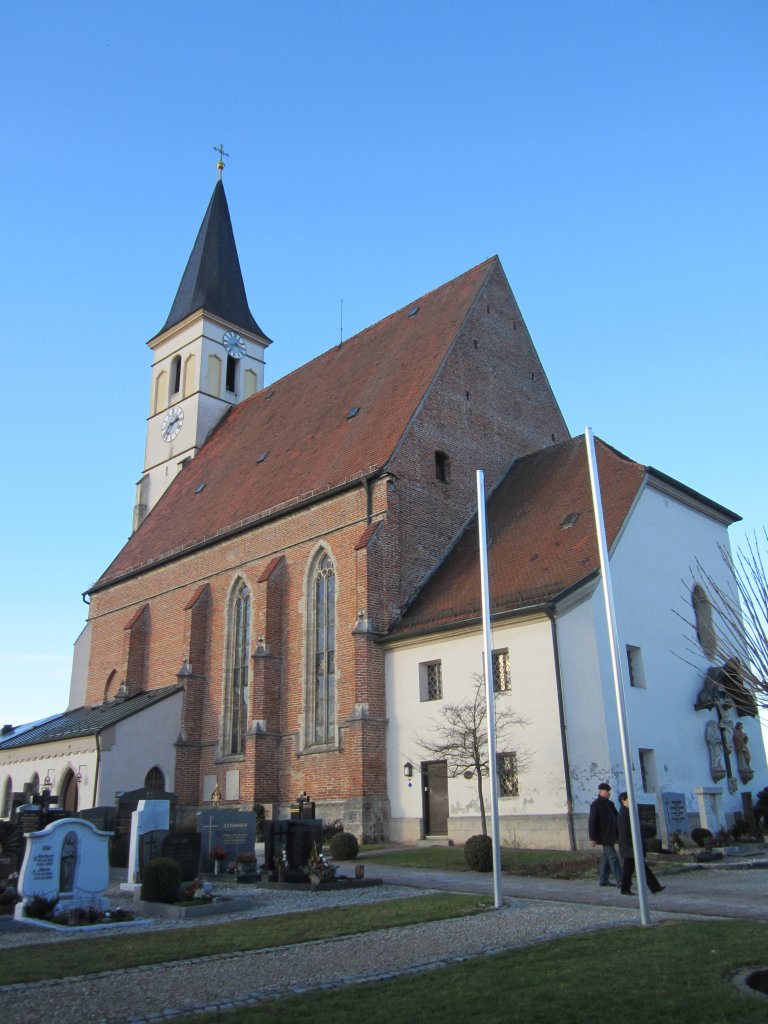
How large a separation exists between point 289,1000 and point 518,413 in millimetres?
23991

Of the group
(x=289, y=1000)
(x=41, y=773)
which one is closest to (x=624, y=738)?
(x=289, y=1000)

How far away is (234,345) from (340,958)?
117 ft

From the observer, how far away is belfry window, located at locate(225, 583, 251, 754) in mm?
26781

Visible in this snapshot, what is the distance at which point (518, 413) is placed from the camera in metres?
28.9

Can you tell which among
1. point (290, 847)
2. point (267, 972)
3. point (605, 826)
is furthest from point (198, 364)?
point (267, 972)

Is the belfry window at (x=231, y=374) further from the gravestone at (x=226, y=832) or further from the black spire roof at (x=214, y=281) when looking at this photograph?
the gravestone at (x=226, y=832)

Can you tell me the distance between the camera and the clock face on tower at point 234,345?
41000 millimetres

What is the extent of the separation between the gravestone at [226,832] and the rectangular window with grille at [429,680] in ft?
21.0

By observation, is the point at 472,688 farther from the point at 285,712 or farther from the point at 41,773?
the point at 41,773

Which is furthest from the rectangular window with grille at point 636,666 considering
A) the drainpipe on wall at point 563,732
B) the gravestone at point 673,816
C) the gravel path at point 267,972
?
the gravel path at point 267,972

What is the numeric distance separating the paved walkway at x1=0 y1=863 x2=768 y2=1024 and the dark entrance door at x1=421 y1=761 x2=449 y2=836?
7.82 metres

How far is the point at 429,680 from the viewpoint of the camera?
21.9 m

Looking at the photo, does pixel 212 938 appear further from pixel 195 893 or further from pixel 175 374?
Answer: pixel 175 374

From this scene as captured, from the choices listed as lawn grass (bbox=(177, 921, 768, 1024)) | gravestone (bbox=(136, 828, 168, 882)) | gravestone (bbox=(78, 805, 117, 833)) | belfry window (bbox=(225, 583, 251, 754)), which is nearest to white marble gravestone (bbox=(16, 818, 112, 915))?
gravestone (bbox=(136, 828, 168, 882))
